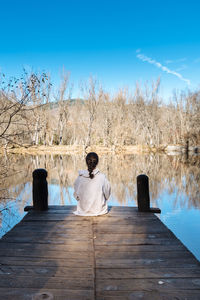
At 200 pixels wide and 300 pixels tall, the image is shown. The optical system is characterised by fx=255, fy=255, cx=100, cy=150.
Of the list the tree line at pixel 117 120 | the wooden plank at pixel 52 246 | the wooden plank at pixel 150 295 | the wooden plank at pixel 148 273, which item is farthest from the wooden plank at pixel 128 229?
the tree line at pixel 117 120

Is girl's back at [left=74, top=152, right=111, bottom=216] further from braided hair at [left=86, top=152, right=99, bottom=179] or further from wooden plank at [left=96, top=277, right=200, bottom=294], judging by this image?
wooden plank at [left=96, top=277, right=200, bottom=294]

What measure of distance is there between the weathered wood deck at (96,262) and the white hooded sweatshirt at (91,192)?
1.30 feet

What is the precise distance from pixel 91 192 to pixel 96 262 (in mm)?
1823

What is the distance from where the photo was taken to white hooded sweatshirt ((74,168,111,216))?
4.66 meters

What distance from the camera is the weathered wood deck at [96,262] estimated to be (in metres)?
2.30

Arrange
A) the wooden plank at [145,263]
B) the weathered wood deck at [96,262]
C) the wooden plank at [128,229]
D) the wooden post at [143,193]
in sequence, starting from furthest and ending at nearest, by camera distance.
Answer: the wooden post at [143,193], the wooden plank at [128,229], the wooden plank at [145,263], the weathered wood deck at [96,262]

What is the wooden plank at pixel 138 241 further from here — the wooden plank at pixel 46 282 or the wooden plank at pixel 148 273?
the wooden plank at pixel 46 282

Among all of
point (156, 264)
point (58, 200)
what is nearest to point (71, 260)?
point (156, 264)

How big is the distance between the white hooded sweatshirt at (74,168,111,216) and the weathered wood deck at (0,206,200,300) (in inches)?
15.6

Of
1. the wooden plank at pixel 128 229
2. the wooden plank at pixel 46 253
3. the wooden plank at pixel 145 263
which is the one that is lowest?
the wooden plank at pixel 128 229

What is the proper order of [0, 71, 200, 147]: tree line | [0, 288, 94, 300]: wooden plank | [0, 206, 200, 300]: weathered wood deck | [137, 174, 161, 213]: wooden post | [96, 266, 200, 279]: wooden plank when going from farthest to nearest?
1. [0, 71, 200, 147]: tree line
2. [137, 174, 161, 213]: wooden post
3. [96, 266, 200, 279]: wooden plank
4. [0, 206, 200, 300]: weathered wood deck
5. [0, 288, 94, 300]: wooden plank

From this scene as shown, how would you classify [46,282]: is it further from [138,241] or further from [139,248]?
[138,241]

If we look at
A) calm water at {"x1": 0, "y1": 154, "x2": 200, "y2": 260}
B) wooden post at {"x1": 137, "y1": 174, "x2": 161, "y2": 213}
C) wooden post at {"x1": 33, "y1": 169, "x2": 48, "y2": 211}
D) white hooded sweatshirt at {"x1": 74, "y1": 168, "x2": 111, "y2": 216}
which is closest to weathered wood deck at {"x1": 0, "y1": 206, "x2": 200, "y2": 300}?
white hooded sweatshirt at {"x1": 74, "y1": 168, "x2": 111, "y2": 216}

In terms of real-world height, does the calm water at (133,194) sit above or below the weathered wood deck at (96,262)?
below
